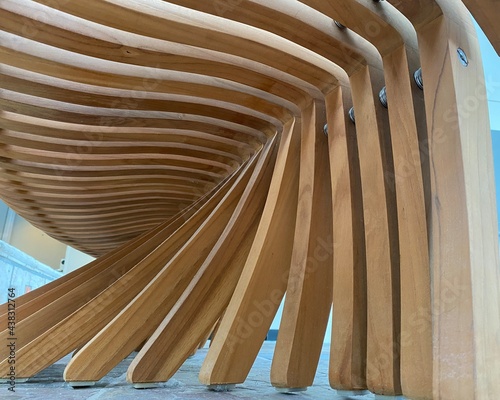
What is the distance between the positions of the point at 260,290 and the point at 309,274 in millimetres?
225

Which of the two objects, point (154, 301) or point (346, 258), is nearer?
point (346, 258)

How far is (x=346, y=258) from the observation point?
5.68 feet

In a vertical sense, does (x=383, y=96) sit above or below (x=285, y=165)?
above

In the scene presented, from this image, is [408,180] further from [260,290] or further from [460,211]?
[260,290]

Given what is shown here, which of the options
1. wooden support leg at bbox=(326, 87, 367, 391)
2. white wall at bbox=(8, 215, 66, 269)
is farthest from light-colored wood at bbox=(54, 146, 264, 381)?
white wall at bbox=(8, 215, 66, 269)

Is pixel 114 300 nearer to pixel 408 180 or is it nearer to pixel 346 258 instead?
pixel 346 258

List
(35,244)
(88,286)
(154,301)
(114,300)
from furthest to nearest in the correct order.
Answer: (35,244)
(88,286)
(114,300)
(154,301)

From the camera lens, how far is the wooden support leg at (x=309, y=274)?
1.84 metres

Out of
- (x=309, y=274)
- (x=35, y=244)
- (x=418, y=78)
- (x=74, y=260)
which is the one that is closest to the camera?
(x=418, y=78)

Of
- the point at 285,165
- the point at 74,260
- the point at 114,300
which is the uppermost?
the point at 74,260

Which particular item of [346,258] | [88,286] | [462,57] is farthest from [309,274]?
[88,286]

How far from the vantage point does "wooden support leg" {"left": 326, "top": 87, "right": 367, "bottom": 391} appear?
1.64m

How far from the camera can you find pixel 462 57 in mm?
1387

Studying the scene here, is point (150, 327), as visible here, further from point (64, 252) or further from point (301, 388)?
point (64, 252)
